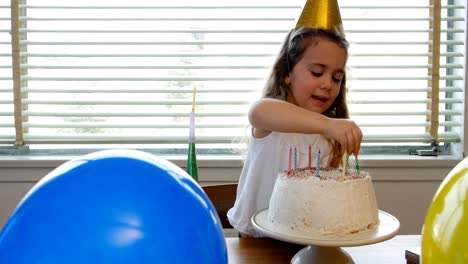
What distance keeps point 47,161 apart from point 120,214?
5.51ft

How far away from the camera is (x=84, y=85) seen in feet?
6.93

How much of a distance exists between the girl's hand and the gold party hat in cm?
41

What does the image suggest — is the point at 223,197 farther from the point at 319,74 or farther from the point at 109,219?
the point at 109,219

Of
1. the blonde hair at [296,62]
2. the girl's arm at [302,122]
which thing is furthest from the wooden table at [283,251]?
the blonde hair at [296,62]

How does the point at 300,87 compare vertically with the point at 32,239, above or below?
above

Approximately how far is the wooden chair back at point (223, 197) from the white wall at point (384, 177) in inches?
19.6

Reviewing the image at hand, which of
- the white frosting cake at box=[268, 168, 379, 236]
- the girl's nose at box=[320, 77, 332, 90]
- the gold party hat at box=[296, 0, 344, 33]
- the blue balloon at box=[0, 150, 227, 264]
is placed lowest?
the white frosting cake at box=[268, 168, 379, 236]

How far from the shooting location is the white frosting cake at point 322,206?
1.06 metres

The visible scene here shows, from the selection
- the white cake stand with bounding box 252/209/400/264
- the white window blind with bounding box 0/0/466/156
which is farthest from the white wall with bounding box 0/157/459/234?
the white cake stand with bounding box 252/209/400/264

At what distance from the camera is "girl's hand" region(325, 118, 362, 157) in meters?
1.15

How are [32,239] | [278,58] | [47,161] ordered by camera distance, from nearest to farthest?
[32,239], [278,58], [47,161]

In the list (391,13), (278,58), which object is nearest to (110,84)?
Answer: (278,58)

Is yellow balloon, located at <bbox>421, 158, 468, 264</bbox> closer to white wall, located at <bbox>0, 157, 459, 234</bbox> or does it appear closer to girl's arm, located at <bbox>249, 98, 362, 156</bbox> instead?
girl's arm, located at <bbox>249, 98, 362, 156</bbox>

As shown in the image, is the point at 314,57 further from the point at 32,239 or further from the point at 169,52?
the point at 32,239
